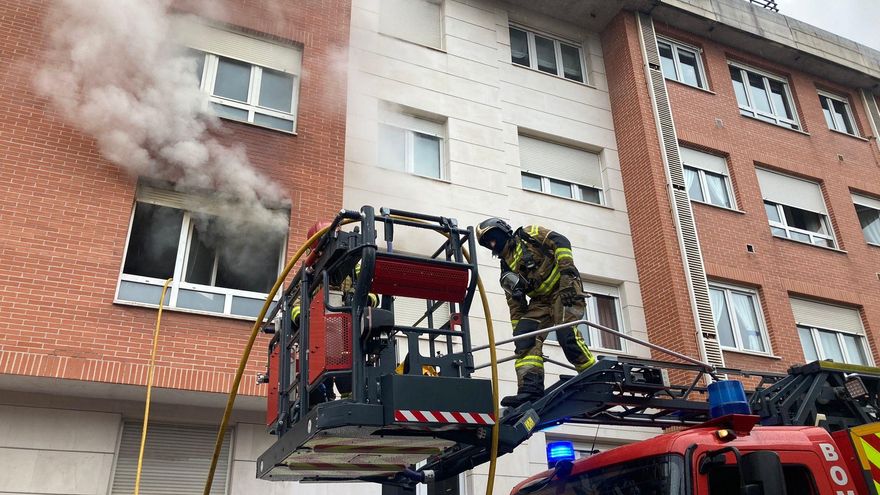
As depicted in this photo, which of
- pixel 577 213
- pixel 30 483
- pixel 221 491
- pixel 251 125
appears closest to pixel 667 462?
pixel 221 491

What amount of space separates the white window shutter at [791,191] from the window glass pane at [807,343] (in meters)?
2.74

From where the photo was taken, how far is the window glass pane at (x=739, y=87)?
1496 centimetres

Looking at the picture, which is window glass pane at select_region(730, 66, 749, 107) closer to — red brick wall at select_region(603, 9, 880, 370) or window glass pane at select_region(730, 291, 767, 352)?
red brick wall at select_region(603, 9, 880, 370)

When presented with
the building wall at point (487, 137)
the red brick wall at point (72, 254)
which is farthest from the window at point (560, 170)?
the red brick wall at point (72, 254)

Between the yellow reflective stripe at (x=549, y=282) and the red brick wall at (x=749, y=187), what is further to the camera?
the red brick wall at (x=749, y=187)

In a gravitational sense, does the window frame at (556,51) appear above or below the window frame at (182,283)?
above

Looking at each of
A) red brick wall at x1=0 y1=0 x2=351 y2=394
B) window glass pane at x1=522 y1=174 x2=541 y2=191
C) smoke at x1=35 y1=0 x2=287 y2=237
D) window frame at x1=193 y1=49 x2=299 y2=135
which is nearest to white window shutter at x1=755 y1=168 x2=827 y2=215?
window glass pane at x1=522 y1=174 x2=541 y2=191

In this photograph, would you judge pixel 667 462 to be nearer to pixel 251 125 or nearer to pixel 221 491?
pixel 221 491

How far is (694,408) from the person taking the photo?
18.2ft

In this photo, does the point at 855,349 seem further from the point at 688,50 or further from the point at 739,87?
the point at 688,50

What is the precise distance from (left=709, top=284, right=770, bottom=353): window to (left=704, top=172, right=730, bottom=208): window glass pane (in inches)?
73.6

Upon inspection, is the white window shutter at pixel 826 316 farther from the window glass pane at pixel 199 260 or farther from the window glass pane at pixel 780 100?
the window glass pane at pixel 199 260

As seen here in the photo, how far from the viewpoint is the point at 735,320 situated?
12.1 m

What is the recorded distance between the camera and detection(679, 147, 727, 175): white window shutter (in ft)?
44.1
